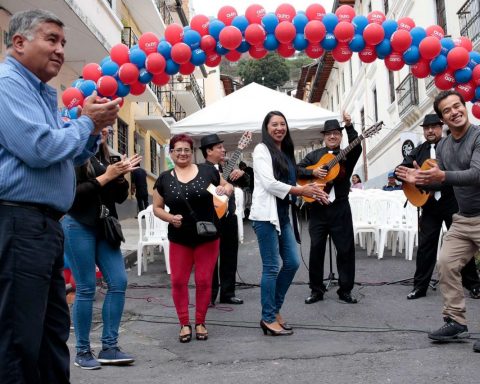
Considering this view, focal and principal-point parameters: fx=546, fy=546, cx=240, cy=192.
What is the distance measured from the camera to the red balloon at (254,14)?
6863 millimetres

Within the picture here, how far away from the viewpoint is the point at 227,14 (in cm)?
692

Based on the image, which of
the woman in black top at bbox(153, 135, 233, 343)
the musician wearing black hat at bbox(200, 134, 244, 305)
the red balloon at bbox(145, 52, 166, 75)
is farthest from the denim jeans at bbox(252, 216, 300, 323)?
the red balloon at bbox(145, 52, 166, 75)

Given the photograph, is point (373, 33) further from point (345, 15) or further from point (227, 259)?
point (227, 259)

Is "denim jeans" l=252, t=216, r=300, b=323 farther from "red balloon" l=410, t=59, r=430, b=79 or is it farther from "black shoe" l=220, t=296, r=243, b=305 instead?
"red balloon" l=410, t=59, r=430, b=79

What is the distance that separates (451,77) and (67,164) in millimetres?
5308

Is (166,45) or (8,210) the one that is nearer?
(8,210)

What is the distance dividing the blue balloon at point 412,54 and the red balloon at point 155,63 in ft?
9.92

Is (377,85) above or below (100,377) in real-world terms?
above

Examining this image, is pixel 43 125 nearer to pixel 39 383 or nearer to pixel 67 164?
pixel 67 164

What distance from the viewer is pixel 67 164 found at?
104 inches

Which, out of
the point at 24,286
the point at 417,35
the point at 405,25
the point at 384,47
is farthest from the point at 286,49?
the point at 24,286

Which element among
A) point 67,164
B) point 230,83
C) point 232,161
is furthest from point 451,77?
point 230,83

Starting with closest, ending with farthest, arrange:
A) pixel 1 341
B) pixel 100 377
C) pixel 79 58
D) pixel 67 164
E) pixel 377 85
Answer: pixel 1 341, pixel 67 164, pixel 100 377, pixel 79 58, pixel 377 85

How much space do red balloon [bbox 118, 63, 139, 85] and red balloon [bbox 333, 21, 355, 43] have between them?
258 cm
